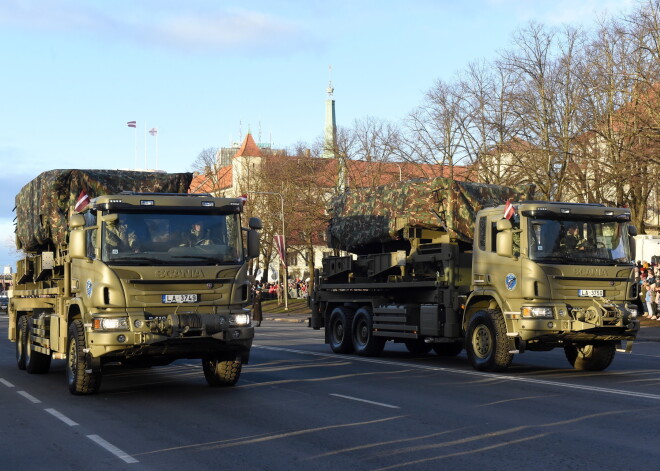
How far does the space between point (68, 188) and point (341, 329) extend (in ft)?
27.6

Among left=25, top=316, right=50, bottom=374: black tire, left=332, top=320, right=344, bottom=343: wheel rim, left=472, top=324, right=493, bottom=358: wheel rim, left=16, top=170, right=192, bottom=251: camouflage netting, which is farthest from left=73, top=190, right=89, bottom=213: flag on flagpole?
left=332, top=320, right=344, bottom=343: wheel rim

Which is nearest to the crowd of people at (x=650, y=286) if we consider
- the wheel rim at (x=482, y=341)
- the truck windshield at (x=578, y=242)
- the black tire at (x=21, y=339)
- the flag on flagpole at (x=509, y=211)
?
the truck windshield at (x=578, y=242)

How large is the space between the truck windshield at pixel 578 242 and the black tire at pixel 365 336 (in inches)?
230

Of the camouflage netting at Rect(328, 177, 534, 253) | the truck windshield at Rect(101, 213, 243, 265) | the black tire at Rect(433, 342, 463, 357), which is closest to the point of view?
the truck windshield at Rect(101, 213, 243, 265)

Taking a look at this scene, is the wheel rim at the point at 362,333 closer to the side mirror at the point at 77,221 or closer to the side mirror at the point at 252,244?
the side mirror at the point at 252,244

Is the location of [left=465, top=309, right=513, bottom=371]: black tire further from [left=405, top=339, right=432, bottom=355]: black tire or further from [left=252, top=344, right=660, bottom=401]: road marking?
[left=405, top=339, right=432, bottom=355]: black tire

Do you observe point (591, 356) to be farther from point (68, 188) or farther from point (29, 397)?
point (29, 397)

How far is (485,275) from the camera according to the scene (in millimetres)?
17609

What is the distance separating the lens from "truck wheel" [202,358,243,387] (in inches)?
600

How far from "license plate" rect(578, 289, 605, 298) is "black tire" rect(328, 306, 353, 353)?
7.12 meters

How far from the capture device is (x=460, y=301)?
18.7m

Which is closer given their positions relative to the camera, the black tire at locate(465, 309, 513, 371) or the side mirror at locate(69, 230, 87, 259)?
the side mirror at locate(69, 230, 87, 259)

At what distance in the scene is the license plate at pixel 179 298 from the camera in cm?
1373

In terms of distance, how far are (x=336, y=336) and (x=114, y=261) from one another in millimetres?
10427
